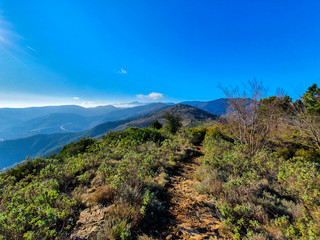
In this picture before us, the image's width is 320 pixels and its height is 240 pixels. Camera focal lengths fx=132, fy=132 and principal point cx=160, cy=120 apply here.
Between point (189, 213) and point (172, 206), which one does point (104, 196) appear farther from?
point (189, 213)

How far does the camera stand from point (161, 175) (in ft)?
16.5

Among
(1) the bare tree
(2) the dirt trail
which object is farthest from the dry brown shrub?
(1) the bare tree

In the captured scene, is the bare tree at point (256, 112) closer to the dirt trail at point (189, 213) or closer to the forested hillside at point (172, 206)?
the forested hillside at point (172, 206)

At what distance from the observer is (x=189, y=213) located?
10.6ft

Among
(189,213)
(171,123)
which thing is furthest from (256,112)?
(171,123)

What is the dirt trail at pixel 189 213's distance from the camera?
104 inches

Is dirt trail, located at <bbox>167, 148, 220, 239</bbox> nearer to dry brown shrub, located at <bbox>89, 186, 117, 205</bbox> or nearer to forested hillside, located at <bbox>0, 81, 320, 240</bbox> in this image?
forested hillside, located at <bbox>0, 81, 320, 240</bbox>

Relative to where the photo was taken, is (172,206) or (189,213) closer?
(189,213)

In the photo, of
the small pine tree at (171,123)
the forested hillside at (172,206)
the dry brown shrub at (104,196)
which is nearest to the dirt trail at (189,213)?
the forested hillside at (172,206)

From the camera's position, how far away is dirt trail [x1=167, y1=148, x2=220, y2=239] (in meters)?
2.64

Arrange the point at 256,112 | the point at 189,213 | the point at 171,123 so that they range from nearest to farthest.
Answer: the point at 189,213 → the point at 256,112 → the point at 171,123

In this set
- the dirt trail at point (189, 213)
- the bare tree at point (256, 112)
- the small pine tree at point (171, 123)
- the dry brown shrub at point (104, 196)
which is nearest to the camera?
the dirt trail at point (189, 213)

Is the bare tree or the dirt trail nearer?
the dirt trail

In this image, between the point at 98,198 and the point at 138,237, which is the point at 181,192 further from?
the point at 98,198
